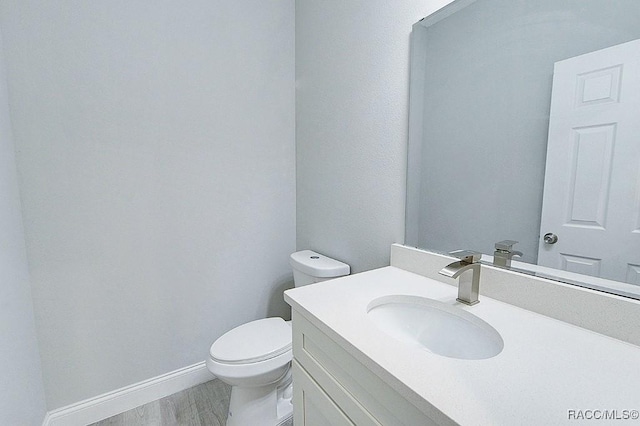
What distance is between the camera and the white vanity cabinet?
55 cm

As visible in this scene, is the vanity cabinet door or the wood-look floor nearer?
the vanity cabinet door

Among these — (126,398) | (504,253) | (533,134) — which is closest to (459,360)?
(504,253)

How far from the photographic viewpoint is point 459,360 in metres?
0.57

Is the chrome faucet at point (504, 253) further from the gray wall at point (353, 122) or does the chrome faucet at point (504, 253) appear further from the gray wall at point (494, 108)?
the gray wall at point (353, 122)

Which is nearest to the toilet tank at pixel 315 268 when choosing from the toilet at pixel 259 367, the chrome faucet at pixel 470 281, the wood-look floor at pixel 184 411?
the toilet at pixel 259 367

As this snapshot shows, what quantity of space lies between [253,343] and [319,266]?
49cm

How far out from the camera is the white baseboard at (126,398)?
1.36 m

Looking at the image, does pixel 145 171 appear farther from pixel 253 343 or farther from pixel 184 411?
pixel 184 411

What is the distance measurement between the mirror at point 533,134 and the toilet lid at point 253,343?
0.81 metres

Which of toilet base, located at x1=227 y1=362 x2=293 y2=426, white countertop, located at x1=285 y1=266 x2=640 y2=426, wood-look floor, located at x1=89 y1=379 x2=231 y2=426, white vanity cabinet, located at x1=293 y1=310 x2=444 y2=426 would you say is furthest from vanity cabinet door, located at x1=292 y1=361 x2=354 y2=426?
wood-look floor, located at x1=89 y1=379 x2=231 y2=426

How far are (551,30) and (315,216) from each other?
4.34ft

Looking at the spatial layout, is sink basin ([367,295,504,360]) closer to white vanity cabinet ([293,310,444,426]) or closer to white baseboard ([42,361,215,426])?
white vanity cabinet ([293,310,444,426])

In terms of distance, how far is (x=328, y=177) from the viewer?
163cm

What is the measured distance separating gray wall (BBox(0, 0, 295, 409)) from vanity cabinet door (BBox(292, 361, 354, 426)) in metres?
1.00
